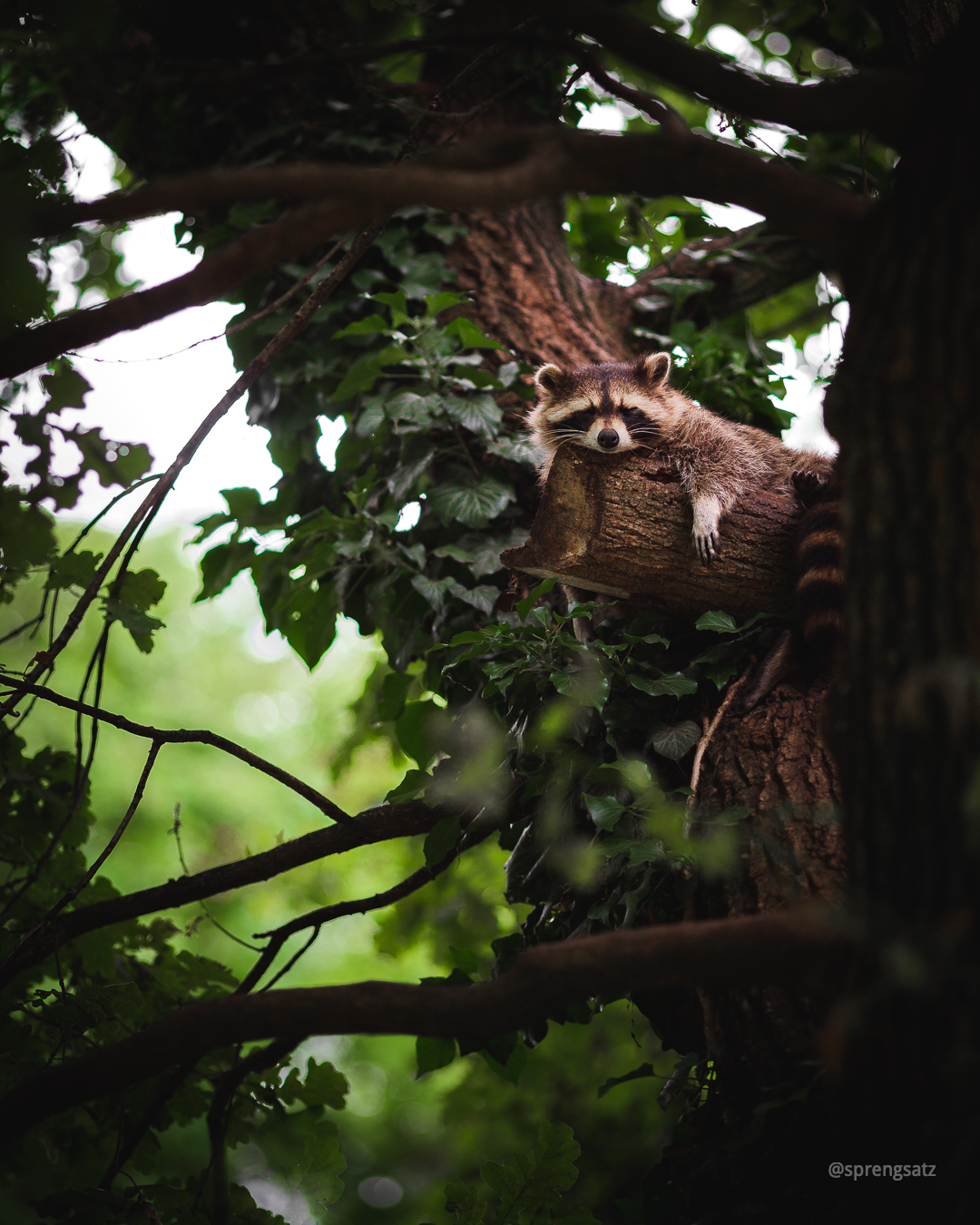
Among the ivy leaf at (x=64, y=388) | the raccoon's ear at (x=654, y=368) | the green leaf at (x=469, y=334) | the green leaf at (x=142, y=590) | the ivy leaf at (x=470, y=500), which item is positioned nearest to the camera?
the green leaf at (x=142, y=590)

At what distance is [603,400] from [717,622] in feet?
5.08

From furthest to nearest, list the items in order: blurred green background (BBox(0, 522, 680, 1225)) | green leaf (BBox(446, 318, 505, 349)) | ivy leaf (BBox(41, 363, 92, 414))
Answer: blurred green background (BBox(0, 522, 680, 1225))
green leaf (BBox(446, 318, 505, 349))
ivy leaf (BBox(41, 363, 92, 414))

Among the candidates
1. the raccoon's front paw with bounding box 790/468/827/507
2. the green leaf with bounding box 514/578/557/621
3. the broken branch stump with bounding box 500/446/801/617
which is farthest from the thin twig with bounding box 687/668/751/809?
the raccoon's front paw with bounding box 790/468/827/507

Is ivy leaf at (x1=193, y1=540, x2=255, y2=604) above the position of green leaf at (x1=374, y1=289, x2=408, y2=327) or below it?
below

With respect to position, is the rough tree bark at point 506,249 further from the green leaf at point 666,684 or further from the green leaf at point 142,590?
the green leaf at point 666,684

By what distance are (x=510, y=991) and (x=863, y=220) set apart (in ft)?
3.80

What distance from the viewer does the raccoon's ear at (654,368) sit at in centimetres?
357

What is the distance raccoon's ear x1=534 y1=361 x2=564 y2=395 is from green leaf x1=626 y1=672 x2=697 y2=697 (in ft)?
4.93

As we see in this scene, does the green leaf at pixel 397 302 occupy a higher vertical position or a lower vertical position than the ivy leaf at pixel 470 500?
higher

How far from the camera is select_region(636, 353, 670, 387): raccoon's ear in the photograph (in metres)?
3.57

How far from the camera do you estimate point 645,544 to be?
2297 millimetres

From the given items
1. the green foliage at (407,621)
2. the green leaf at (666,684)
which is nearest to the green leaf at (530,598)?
the green foliage at (407,621)

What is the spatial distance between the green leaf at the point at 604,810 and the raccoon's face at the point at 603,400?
172cm

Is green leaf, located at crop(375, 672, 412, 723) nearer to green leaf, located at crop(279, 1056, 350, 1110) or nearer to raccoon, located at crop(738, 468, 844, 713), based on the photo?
green leaf, located at crop(279, 1056, 350, 1110)
